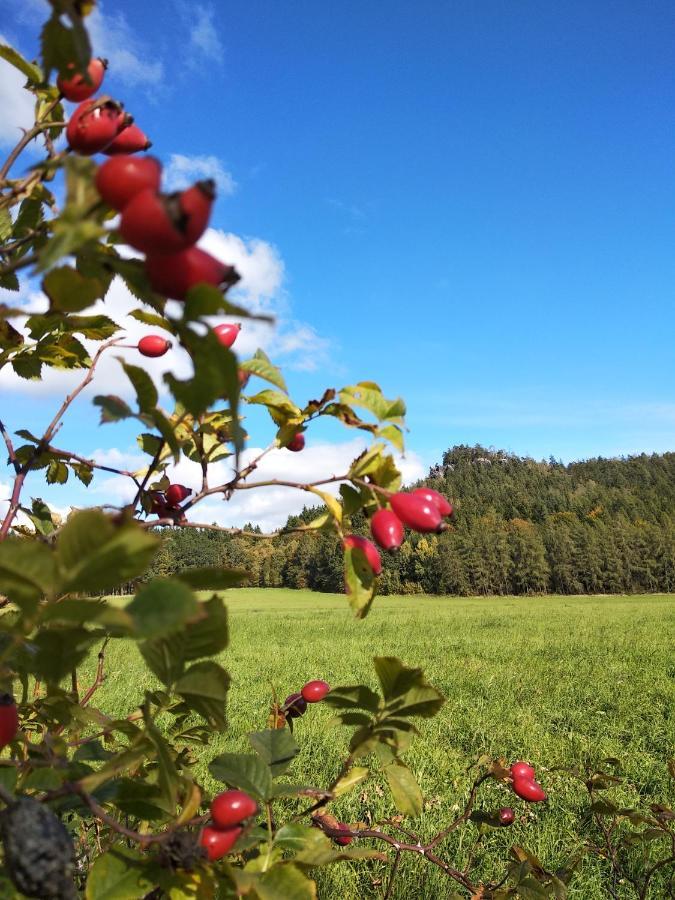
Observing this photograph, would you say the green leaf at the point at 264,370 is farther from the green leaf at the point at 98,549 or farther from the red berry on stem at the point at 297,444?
the green leaf at the point at 98,549

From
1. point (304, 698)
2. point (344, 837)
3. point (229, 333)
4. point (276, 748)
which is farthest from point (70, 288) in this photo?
point (344, 837)

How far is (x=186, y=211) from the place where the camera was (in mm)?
431

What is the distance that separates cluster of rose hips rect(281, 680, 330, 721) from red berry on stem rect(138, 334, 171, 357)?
74 cm

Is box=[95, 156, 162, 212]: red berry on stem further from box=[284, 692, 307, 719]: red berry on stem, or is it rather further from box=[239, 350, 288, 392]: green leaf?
box=[284, 692, 307, 719]: red berry on stem

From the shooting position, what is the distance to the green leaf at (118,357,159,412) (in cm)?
70

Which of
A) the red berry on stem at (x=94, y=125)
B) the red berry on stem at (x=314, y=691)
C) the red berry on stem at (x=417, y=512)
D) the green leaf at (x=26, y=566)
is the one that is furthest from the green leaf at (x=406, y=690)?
the red berry on stem at (x=94, y=125)

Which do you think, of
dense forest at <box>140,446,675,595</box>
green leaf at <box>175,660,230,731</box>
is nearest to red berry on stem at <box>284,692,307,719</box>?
green leaf at <box>175,660,230,731</box>

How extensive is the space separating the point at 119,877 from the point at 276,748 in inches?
14.0

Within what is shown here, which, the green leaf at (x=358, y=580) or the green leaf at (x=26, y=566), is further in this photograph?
the green leaf at (x=358, y=580)

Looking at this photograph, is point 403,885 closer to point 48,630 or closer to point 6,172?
point 48,630

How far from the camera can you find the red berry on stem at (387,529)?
81cm

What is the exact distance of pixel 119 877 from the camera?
69cm

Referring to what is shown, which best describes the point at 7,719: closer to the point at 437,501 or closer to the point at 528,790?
the point at 437,501

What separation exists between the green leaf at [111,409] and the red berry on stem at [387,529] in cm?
36
